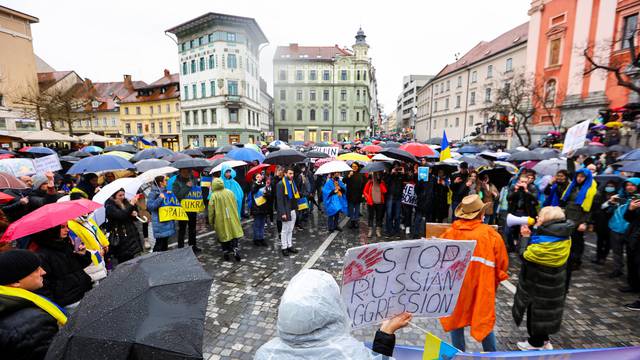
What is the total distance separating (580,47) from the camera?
77.1 ft

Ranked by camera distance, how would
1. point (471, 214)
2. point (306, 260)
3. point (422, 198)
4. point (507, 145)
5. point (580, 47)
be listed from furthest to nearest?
point (507, 145) < point (580, 47) < point (422, 198) < point (306, 260) < point (471, 214)

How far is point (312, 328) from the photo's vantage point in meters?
1.43

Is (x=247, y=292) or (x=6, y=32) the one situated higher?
(x=6, y=32)

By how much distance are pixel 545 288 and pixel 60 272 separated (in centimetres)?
506

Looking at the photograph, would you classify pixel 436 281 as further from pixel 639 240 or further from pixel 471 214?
pixel 639 240

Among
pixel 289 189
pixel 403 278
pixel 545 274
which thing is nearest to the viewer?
pixel 403 278

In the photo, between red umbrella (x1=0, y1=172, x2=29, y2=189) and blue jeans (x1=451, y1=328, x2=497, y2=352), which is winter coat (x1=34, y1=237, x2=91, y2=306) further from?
blue jeans (x1=451, y1=328, x2=497, y2=352)

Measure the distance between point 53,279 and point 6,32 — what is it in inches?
1777

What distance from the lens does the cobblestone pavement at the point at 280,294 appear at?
151 inches

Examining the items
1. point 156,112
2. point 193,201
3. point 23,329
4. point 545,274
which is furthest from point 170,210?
point 156,112

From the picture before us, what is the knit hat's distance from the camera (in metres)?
1.96

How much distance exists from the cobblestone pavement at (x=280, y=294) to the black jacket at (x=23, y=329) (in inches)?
83.1

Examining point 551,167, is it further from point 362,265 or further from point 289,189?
point 362,265

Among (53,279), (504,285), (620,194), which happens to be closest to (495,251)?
(504,285)
